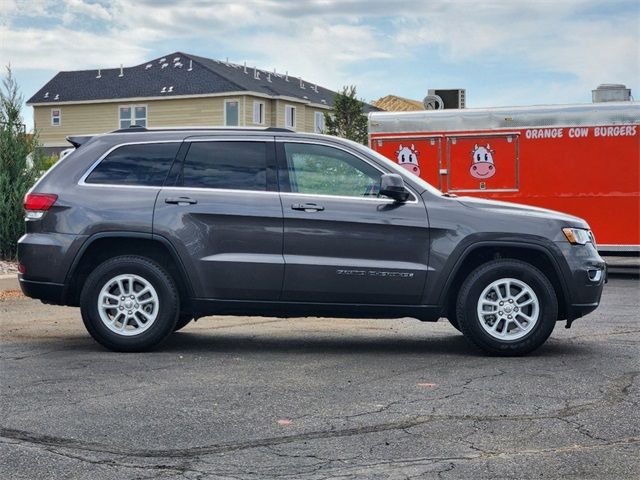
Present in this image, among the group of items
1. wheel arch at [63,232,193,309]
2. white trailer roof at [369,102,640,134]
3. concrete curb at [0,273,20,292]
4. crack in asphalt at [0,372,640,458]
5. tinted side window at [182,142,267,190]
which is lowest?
crack in asphalt at [0,372,640,458]

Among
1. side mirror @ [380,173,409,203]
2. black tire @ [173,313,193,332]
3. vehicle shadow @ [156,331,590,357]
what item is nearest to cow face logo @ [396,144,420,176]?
vehicle shadow @ [156,331,590,357]

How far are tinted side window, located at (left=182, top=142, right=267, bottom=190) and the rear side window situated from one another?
185mm

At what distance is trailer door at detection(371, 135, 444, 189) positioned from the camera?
1680cm

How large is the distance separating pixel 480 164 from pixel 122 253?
9.16 metres

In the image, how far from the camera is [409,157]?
17.0m

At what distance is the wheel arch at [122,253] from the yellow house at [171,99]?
43.2 meters

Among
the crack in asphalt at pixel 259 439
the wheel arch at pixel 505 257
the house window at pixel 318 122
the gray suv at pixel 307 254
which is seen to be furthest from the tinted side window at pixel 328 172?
the house window at pixel 318 122

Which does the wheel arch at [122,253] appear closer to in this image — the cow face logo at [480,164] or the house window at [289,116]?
the cow face logo at [480,164]

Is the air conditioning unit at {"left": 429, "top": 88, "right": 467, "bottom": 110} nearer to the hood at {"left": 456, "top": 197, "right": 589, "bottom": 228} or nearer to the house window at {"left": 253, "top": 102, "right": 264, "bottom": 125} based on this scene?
the hood at {"left": 456, "top": 197, "right": 589, "bottom": 228}

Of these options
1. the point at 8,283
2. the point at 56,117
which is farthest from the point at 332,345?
the point at 56,117

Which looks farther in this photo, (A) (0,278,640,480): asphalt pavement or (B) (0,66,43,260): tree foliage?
(B) (0,66,43,260): tree foliage

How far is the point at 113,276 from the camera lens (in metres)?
8.34

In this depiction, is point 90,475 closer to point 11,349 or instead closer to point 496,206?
point 11,349

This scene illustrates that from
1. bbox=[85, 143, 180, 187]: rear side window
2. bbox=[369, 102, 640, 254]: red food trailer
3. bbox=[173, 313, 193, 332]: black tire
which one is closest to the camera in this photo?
bbox=[85, 143, 180, 187]: rear side window
